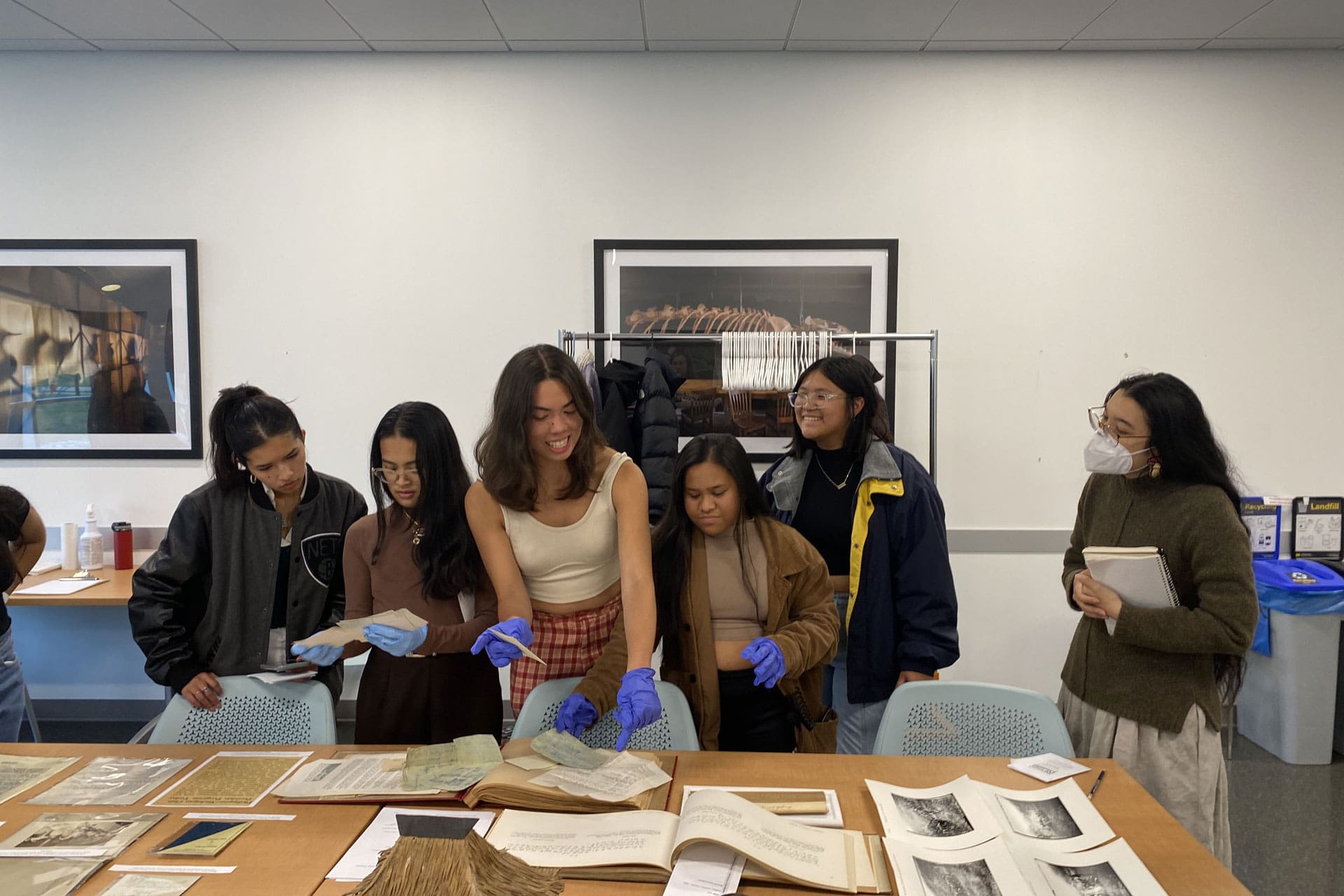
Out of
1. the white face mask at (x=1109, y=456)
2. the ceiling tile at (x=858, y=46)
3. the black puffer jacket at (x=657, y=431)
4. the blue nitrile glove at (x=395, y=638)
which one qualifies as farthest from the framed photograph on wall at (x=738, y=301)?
the blue nitrile glove at (x=395, y=638)

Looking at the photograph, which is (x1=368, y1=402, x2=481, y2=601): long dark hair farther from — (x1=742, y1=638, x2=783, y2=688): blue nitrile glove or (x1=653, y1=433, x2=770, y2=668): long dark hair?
(x1=742, y1=638, x2=783, y2=688): blue nitrile glove

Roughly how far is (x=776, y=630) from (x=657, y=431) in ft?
3.97

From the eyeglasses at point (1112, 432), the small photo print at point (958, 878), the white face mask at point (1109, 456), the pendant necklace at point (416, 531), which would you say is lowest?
the small photo print at point (958, 878)

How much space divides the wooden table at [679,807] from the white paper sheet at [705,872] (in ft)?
0.09

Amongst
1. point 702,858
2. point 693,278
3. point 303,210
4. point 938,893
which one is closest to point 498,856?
point 702,858

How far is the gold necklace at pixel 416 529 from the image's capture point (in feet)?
6.18

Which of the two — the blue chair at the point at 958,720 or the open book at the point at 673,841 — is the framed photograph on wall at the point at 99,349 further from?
the blue chair at the point at 958,720

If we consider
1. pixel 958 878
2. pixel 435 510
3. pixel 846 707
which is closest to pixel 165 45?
pixel 435 510

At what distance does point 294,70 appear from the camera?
11.0ft

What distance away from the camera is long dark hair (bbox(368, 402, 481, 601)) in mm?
1861

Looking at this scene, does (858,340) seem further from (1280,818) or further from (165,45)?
(165,45)

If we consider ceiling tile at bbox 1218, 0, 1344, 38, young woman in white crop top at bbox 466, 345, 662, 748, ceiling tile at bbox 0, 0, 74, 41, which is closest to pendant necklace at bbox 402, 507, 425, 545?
young woman in white crop top at bbox 466, 345, 662, 748

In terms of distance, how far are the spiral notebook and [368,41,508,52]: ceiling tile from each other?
278 centimetres

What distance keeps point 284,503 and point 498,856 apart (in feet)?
4.25
